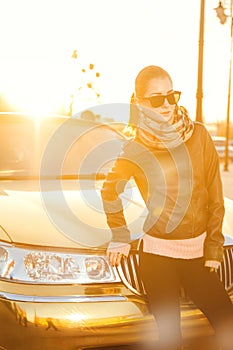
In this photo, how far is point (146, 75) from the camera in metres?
2.73

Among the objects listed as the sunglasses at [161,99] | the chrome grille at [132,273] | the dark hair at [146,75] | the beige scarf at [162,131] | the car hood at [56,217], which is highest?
the dark hair at [146,75]

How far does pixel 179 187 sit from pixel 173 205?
9 cm

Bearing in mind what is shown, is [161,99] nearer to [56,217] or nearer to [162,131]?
[162,131]

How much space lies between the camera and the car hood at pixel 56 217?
298 centimetres

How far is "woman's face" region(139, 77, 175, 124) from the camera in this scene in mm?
2725

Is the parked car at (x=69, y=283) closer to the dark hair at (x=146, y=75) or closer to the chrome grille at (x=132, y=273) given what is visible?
the chrome grille at (x=132, y=273)

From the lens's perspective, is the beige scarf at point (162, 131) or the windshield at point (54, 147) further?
the windshield at point (54, 147)

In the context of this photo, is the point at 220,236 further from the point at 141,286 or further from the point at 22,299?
the point at 22,299

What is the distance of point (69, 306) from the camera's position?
2.79 m

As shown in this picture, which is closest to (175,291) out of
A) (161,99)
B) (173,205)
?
(173,205)

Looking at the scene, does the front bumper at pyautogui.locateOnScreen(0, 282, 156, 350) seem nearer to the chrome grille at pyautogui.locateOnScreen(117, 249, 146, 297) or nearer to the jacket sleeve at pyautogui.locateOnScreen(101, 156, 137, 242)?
the chrome grille at pyautogui.locateOnScreen(117, 249, 146, 297)

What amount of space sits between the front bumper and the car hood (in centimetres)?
24

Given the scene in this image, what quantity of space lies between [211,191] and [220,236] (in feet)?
0.70

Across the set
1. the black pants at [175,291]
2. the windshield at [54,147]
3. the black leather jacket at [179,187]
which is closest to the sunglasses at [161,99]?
the black leather jacket at [179,187]
